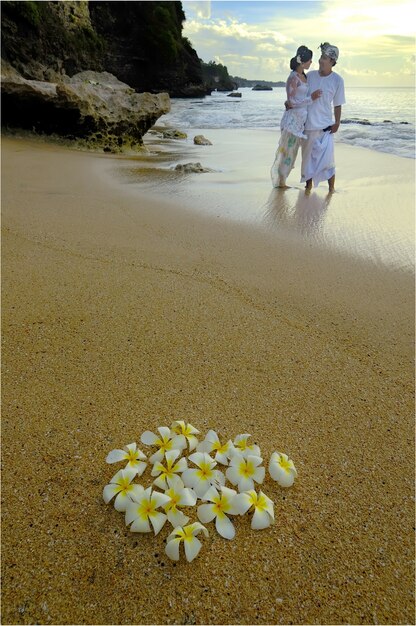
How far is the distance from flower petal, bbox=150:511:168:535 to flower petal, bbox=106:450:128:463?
0.22m

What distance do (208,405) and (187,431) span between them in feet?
0.64

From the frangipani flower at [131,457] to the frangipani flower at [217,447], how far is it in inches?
7.6

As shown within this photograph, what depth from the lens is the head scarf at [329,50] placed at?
4.73 metres

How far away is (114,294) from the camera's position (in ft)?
7.57

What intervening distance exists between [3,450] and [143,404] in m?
0.49

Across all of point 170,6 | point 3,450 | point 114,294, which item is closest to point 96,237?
point 114,294

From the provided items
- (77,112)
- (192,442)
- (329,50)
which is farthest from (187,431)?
(77,112)

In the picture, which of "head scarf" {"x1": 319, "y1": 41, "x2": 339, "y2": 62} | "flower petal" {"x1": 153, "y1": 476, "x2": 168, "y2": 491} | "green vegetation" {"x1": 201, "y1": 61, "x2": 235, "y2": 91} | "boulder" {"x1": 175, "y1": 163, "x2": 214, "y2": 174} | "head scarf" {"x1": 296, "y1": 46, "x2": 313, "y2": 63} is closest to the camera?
"flower petal" {"x1": 153, "y1": 476, "x2": 168, "y2": 491}

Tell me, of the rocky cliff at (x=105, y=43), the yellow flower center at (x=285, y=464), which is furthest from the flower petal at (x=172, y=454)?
the rocky cliff at (x=105, y=43)

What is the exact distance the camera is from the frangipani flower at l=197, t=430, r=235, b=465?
4.48 ft

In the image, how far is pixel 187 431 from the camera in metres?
1.43

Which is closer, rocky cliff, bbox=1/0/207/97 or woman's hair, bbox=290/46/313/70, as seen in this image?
woman's hair, bbox=290/46/313/70

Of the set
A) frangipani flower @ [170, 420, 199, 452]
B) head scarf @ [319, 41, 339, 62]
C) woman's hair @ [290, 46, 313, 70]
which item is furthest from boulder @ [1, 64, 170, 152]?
frangipani flower @ [170, 420, 199, 452]

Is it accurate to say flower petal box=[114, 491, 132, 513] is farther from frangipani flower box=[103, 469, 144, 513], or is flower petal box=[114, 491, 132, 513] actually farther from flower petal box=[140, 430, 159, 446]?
flower petal box=[140, 430, 159, 446]
